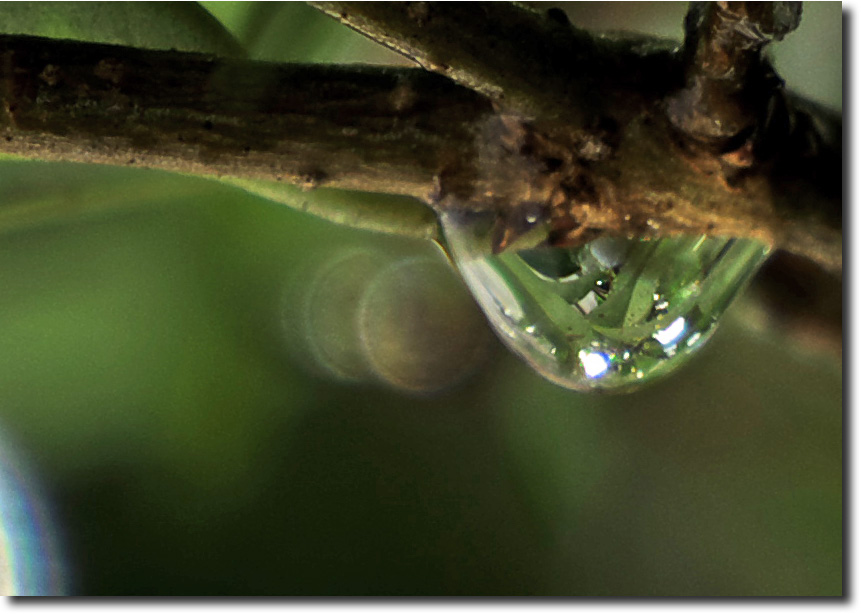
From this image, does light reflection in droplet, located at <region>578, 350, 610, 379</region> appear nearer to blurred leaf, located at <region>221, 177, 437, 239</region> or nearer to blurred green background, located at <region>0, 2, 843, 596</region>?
blurred leaf, located at <region>221, 177, 437, 239</region>

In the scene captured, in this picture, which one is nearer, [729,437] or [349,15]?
[349,15]

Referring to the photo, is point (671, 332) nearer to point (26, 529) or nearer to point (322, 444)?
point (322, 444)

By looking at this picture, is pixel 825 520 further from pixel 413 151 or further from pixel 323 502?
pixel 413 151

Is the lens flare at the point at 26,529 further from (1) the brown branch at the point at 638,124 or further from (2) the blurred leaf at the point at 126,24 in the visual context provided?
(1) the brown branch at the point at 638,124

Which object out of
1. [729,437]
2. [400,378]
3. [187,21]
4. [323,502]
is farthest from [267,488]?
[187,21]

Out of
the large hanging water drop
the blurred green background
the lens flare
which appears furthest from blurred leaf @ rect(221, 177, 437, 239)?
the lens flare
